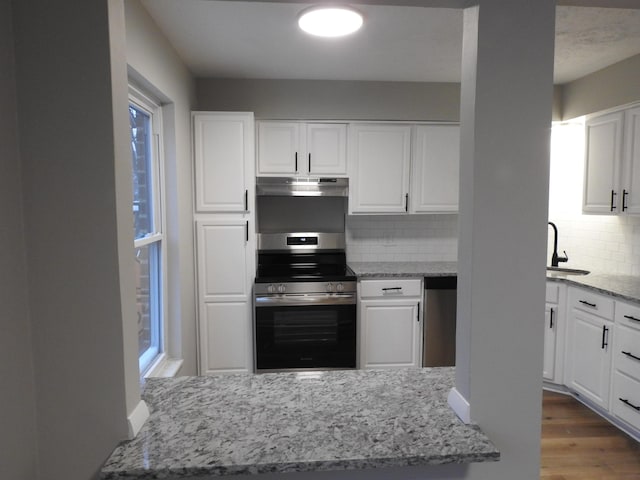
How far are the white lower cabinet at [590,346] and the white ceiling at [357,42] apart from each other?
173 centimetres

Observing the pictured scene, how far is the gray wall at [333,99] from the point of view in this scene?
345 cm

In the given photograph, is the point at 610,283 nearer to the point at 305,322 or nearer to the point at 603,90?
the point at 603,90

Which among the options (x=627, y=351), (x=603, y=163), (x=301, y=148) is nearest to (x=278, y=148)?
(x=301, y=148)

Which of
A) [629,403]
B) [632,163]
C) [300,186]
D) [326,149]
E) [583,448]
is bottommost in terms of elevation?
[583,448]

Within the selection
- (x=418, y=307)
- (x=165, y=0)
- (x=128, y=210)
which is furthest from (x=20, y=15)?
(x=418, y=307)

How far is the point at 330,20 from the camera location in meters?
2.03

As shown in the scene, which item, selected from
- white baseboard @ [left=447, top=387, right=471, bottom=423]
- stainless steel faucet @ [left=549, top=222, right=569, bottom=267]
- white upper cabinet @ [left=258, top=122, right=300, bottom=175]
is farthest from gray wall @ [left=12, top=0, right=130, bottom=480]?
stainless steel faucet @ [left=549, top=222, right=569, bottom=267]

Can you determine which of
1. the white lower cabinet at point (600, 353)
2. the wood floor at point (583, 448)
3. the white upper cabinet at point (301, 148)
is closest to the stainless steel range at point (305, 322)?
the white upper cabinet at point (301, 148)

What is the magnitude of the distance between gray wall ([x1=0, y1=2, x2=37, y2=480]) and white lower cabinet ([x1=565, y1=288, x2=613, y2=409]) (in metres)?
3.12

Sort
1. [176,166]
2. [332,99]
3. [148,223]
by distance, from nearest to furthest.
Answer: [148,223], [176,166], [332,99]

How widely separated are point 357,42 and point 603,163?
208 cm

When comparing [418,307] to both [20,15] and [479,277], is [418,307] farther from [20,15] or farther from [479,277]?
[20,15]

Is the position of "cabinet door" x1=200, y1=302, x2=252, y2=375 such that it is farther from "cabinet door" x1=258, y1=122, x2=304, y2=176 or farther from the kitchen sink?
the kitchen sink

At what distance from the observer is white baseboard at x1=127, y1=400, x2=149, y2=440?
1.08m
